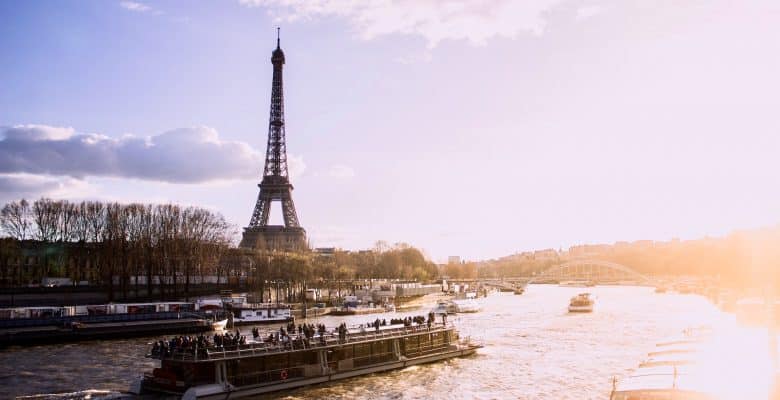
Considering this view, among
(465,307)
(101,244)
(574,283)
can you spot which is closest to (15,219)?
(101,244)

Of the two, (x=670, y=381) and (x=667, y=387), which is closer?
(x=667, y=387)

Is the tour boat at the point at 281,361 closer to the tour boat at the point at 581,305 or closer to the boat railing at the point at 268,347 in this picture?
the boat railing at the point at 268,347

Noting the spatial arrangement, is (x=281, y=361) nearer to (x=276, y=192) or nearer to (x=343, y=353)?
(x=343, y=353)

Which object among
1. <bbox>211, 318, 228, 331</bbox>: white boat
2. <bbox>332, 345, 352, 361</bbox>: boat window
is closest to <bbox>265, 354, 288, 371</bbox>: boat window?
<bbox>332, 345, 352, 361</bbox>: boat window

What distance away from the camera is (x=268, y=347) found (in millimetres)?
33594

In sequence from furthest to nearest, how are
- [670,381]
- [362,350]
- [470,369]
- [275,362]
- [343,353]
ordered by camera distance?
[470,369], [362,350], [343,353], [275,362], [670,381]

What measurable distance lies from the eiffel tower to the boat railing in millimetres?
84166

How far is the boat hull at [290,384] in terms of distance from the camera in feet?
98.3

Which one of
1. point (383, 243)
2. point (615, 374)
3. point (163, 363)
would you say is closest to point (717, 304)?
point (615, 374)

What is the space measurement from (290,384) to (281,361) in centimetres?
119

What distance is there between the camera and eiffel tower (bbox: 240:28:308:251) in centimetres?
12381

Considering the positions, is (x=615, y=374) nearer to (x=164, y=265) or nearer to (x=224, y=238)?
(x=164, y=265)

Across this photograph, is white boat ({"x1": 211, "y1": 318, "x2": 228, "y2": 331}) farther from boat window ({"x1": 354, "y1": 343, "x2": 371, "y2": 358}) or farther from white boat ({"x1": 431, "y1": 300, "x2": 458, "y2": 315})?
white boat ({"x1": 431, "y1": 300, "x2": 458, "y2": 315})

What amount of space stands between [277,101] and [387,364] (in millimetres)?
97488
